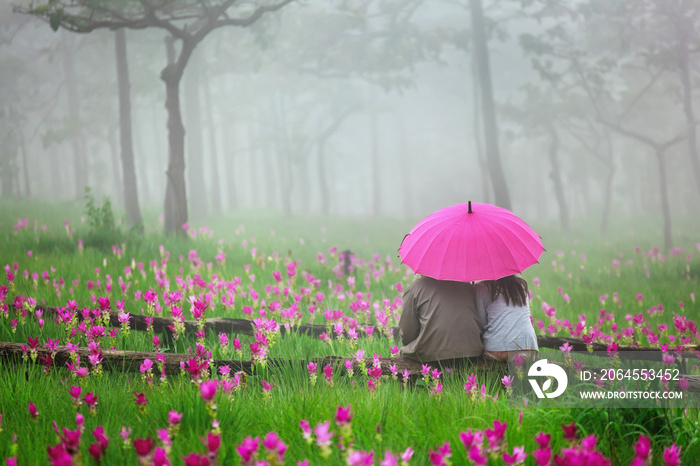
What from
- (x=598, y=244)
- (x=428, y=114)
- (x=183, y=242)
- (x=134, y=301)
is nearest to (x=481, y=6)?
(x=598, y=244)

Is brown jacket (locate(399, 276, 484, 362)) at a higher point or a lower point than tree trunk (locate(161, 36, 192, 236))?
lower

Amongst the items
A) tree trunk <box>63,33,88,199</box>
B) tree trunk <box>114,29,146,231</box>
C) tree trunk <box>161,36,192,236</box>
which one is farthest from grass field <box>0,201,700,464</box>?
tree trunk <box>63,33,88,199</box>

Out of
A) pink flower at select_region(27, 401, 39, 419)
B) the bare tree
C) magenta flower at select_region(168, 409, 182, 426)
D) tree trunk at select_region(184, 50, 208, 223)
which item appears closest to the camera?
magenta flower at select_region(168, 409, 182, 426)

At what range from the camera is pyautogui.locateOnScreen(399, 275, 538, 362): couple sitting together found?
341cm

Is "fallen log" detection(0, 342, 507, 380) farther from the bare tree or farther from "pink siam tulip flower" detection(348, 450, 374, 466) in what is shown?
the bare tree

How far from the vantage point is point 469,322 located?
3428mm

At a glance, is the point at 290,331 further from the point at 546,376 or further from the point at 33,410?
the point at 33,410

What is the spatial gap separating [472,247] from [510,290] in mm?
442

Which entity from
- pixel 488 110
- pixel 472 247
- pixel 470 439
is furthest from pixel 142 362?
pixel 488 110

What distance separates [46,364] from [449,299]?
260cm

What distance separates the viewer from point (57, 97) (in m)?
18.6

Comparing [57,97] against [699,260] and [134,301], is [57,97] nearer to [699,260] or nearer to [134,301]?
[134,301]

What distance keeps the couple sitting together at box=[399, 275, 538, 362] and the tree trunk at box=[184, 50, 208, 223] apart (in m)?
15.8

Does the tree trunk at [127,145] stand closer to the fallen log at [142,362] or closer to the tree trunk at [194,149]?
the tree trunk at [194,149]
